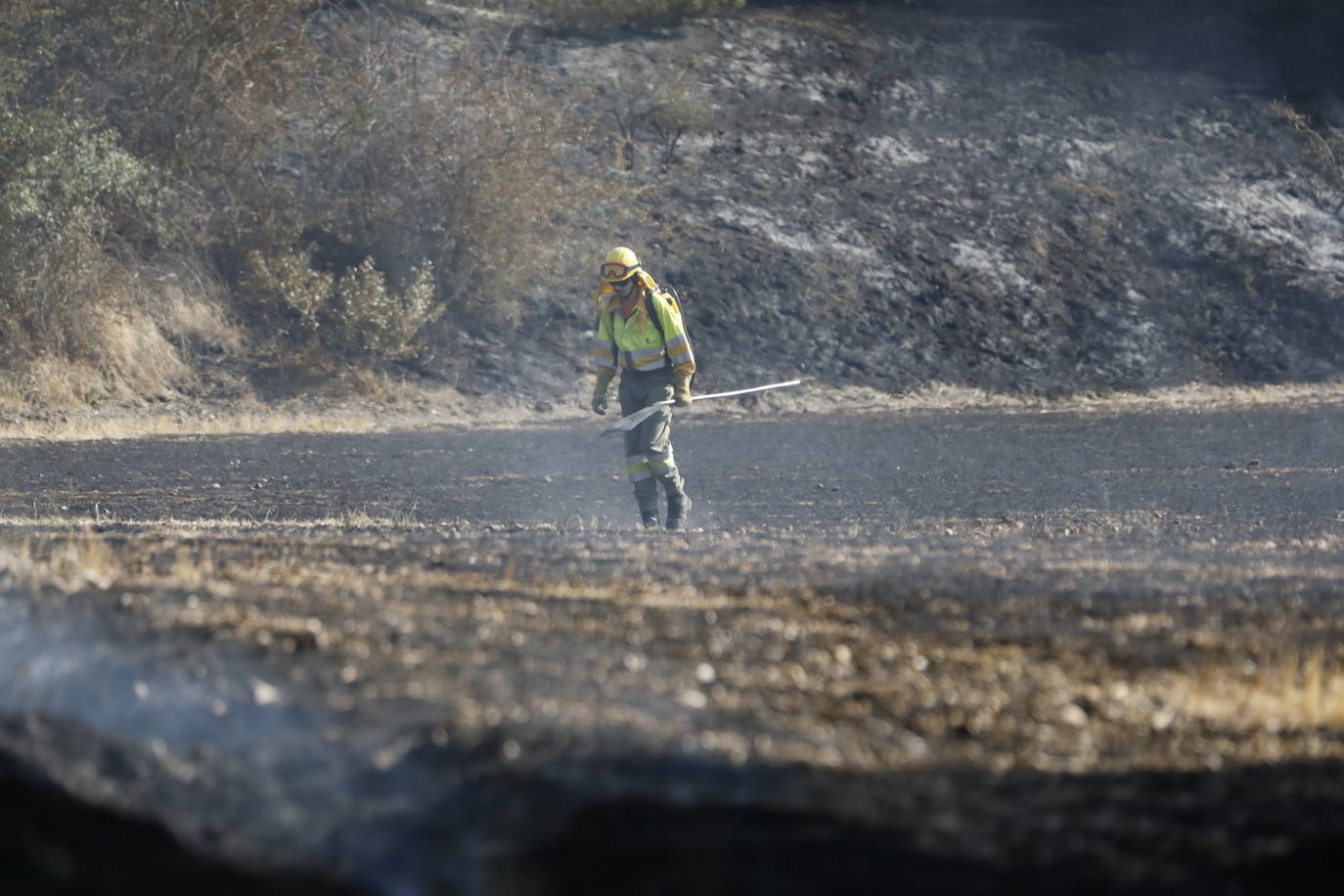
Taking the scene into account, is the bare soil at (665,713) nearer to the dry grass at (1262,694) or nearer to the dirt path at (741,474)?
the dry grass at (1262,694)

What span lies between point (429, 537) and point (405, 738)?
5.99 meters

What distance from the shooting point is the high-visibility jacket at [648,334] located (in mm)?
12859

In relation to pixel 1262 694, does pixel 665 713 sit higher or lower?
higher

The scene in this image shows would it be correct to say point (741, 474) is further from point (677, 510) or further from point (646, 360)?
point (646, 360)

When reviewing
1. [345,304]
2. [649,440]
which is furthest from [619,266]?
[345,304]

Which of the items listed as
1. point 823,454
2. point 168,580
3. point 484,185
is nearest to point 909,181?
point 484,185

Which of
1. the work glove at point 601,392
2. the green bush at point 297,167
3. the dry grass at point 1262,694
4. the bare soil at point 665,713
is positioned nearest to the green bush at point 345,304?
the green bush at point 297,167

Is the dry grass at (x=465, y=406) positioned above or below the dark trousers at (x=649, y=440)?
below

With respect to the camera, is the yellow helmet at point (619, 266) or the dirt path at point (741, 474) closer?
the yellow helmet at point (619, 266)

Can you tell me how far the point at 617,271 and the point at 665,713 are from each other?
300 inches

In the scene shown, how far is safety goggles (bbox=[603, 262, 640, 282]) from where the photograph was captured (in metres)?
12.8

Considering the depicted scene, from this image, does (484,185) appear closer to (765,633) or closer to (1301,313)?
(1301,313)

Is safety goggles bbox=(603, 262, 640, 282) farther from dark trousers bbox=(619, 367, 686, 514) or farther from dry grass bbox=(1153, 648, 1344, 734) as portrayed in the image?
dry grass bbox=(1153, 648, 1344, 734)

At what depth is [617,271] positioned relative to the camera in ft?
41.9
